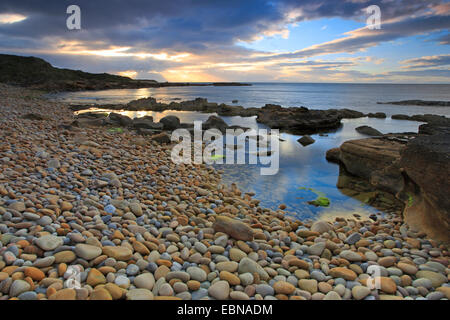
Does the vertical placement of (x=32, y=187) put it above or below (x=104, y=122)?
below

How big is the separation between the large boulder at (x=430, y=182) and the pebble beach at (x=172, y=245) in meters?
0.25

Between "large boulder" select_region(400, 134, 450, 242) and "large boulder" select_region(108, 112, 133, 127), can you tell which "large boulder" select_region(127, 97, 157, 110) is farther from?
"large boulder" select_region(400, 134, 450, 242)

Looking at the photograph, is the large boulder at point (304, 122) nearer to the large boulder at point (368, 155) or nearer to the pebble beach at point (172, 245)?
the large boulder at point (368, 155)

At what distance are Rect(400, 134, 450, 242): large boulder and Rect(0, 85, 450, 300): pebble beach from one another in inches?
9.8

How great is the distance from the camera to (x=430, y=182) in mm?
4090

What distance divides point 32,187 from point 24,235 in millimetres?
1393

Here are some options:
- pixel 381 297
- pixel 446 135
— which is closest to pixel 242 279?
pixel 381 297

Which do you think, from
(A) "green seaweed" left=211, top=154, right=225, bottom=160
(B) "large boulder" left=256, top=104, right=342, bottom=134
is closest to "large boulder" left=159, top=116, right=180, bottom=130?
(A) "green seaweed" left=211, top=154, right=225, bottom=160

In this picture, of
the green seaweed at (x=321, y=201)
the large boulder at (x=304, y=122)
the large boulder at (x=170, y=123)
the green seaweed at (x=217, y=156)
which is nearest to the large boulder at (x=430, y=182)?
the green seaweed at (x=321, y=201)

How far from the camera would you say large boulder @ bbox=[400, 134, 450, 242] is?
3.88m

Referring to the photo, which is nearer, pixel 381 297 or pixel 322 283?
pixel 381 297

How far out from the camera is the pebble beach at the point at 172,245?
2549 millimetres
